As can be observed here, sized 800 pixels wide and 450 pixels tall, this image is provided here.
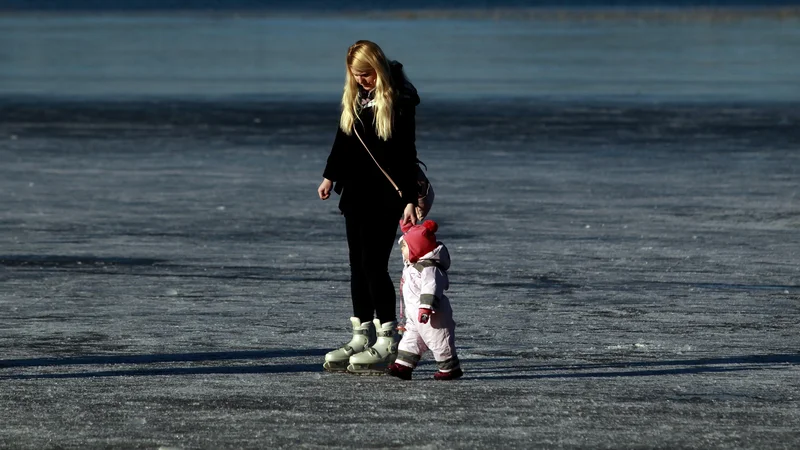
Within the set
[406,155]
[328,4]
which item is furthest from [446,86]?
[328,4]

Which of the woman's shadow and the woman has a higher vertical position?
the woman

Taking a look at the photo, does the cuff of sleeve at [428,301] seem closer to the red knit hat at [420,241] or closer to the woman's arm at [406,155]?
the red knit hat at [420,241]

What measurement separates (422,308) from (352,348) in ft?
1.85

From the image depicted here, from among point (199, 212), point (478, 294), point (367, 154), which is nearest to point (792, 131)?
point (199, 212)

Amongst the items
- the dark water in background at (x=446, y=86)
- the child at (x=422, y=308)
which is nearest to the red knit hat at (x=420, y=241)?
the child at (x=422, y=308)

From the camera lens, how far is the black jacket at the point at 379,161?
7.12 meters

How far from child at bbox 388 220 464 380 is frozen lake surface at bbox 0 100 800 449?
0.09 m

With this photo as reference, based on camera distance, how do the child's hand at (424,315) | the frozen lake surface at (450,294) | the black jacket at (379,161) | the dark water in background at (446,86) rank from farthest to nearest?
the dark water in background at (446,86) < the black jacket at (379,161) < the child's hand at (424,315) < the frozen lake surface at (450,294)

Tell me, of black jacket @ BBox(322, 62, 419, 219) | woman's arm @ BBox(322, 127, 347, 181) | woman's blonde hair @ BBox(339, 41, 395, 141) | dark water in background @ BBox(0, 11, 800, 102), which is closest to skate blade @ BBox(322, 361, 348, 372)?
black jacket @ BBox(322, 62, 419, 219)

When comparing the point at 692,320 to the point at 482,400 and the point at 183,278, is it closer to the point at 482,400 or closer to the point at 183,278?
the point at 482,400

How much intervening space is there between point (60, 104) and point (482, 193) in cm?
1356

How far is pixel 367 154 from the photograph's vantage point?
7.24 meters

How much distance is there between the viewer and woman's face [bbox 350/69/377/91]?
7055 millimetres

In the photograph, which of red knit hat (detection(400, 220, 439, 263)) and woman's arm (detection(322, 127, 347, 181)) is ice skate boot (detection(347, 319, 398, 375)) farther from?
woman's arm (detection(322, 127, 347, 181))
